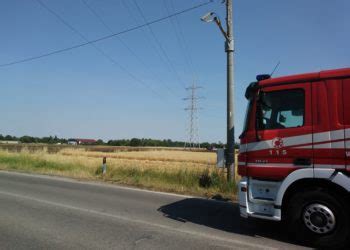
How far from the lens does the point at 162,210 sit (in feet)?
30.2

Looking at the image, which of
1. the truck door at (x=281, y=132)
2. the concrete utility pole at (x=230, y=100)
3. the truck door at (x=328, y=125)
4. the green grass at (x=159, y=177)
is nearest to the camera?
the truck door at (x=328, y=125)

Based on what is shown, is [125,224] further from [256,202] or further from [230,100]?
[230,100]

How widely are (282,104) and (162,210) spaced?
13.5 feet

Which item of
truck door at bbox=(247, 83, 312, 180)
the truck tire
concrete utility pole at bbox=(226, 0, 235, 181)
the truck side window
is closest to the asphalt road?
the truck tire

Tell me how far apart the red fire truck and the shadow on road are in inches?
21.8

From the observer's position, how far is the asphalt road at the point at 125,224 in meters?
6.20

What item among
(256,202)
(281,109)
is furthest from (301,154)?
(256,202)

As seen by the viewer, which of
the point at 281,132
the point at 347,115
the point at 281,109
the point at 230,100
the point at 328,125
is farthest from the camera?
the point at 230,100

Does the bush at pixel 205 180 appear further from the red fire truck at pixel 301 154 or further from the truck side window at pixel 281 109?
the truck side window at pixel 281 109

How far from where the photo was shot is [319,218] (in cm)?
611

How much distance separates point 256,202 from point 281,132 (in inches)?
53.3

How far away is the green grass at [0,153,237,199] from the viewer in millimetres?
12664

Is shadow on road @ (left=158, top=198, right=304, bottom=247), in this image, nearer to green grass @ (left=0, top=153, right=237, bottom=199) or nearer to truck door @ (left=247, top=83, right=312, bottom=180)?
truck door @ (left=247, top=83, right=312, bottom=180)

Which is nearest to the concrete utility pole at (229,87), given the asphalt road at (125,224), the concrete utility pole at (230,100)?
the concrete utility pole at (230,100)
